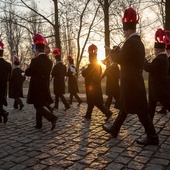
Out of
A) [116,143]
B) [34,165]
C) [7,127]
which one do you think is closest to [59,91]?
[7,127]

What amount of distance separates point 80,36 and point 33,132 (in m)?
18.2

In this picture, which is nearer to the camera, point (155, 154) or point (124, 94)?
point (155, 154)

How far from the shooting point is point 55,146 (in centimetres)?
490

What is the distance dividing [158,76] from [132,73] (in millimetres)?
1248

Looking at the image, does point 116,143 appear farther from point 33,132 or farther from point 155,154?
→ point 33,132

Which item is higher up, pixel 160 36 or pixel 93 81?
pixel 160 36

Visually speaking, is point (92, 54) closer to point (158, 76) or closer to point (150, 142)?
point (158, 76)

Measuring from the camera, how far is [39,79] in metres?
6.30

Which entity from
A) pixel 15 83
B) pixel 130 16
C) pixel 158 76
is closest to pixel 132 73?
pixel 130 16

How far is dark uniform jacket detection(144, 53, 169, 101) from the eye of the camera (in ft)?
18.2

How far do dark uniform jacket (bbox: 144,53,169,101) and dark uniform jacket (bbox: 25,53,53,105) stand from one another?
2348 millimetres

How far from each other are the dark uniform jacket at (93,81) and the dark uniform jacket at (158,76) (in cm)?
193

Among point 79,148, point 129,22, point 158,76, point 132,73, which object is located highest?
point 129,22

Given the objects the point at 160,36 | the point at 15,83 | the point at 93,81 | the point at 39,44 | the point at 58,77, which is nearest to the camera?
the point at 160,36
